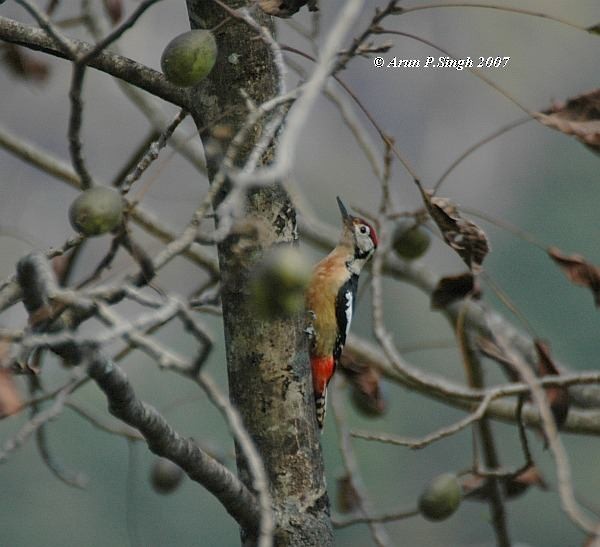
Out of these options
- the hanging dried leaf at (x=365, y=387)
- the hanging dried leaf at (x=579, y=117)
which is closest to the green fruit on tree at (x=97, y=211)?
the hanging dried leaf at (x=579, y=117)

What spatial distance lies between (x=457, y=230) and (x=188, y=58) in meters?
0.74

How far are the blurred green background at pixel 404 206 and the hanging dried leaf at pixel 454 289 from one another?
3.18 metres

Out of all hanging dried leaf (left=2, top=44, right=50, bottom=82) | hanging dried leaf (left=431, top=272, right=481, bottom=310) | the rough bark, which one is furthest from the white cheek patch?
the rough bark

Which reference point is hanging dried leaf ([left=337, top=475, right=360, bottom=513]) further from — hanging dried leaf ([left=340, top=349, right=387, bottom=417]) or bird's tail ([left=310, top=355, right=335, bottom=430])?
bird's tail ([left=310, top=355, right=335, bottom=430])

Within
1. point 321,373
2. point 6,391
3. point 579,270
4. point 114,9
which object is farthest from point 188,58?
point 321,373

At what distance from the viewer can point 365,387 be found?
10.1 feet

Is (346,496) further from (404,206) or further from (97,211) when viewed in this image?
(404,206)

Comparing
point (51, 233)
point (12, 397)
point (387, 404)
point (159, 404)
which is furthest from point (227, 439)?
point (12, 397)

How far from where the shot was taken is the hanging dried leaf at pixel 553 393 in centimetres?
248

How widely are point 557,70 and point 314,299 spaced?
9.69 m

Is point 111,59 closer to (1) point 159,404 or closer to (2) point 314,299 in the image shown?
(2) point 314,299

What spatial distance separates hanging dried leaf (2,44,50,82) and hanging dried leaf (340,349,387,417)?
1.30 meters

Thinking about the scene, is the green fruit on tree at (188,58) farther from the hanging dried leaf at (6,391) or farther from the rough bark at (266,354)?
the hanging dried leaf at (6,391)

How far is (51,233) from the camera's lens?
8250mm
